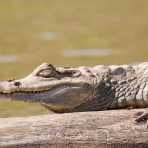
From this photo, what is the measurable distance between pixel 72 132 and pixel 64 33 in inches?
325

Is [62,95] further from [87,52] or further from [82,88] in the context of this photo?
[87,52]

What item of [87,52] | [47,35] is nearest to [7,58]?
[87,52]

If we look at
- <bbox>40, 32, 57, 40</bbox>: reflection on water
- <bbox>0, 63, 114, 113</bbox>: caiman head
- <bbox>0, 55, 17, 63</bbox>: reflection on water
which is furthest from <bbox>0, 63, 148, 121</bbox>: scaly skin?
<bbox>40, 32, 57, 40</bbox>: reflection on water

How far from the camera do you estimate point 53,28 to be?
43.9ft

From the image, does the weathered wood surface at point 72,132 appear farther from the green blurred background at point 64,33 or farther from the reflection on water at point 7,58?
the reflection on water at point 7,58

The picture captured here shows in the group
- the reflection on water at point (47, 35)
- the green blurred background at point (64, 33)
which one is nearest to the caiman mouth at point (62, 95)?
the green blurred background at point (64, 33)

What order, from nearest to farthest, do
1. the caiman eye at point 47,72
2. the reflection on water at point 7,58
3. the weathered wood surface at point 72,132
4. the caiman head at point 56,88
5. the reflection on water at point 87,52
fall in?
the weathered wood surface at point 72,132, the caiman head at point 56,88, the caiman eye at point 47,72, the reflection on water at point 7,58, the reflection on water at point 87,52

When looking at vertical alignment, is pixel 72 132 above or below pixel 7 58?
below

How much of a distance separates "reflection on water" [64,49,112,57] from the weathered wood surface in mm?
5744

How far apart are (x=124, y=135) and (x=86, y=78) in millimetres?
735

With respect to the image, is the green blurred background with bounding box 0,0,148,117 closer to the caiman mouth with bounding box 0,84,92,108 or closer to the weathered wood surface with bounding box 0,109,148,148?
the caiman mouth with bounding box 0,84,92,108

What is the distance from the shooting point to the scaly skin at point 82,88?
17.2ft

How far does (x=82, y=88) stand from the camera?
5293mm

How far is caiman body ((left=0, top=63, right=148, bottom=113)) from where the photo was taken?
5246 millimetres
